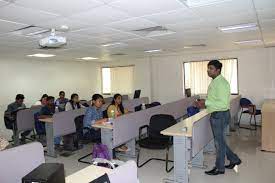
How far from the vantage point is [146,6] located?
2715 millimetres

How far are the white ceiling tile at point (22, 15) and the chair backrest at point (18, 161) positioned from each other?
4.81 feet

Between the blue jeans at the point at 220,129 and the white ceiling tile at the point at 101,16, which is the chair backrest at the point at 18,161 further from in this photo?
the blue jeans at the point at 220,129

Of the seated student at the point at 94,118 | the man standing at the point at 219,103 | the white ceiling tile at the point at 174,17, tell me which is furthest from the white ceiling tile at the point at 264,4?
the seated student at the point at 94,118

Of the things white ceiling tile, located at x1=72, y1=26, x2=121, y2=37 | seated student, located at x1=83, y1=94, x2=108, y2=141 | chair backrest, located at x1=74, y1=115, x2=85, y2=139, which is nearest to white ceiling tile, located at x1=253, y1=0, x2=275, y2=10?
white ceiling tile, located at x1=72, y1=26, x2=121, y2=37

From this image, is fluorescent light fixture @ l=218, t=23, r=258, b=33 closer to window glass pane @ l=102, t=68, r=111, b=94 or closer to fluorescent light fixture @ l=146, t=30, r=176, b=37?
fluorescent light fixture @ l=146, t=30, r=176, b=37

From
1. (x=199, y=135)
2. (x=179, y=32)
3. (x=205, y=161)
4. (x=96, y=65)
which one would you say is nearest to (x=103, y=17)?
(x=179, y=32)

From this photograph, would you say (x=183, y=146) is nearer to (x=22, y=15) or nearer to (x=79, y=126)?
(x=79, y=126)

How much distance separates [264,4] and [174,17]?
1.05m

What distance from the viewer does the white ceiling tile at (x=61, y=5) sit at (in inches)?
96.7

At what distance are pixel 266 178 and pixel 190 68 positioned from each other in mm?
5428

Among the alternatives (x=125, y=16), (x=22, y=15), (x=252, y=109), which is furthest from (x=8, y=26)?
(x=252, y=109)

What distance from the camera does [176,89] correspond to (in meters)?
8.83

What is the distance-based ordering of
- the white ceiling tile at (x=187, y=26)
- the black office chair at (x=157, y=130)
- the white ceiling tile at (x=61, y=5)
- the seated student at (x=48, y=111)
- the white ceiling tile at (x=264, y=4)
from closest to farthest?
the white ceiling tile at (x=61, y=5) < the white ceiling tile at (x=264, y=4) < the white ceiling tile at (x=187, y=26) < the black office chair at (x=157, y=130) < the seated student at (x=48, y=111)

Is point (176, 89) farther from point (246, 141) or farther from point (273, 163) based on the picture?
point (273, 163)
